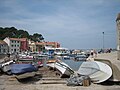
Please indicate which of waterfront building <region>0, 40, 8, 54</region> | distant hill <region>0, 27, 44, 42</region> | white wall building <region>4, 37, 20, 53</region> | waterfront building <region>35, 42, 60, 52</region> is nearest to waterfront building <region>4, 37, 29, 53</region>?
white wall building <region>4, 37, 20, 53</region>

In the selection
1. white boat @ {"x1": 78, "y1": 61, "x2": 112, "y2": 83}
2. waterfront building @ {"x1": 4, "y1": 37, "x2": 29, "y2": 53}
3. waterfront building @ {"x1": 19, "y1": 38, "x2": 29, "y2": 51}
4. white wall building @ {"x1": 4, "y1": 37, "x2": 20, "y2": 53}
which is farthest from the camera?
waterfront building @ {"x1": 19, "y1": 38, "x2": 29, "y2": 51}

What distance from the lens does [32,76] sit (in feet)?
51.9

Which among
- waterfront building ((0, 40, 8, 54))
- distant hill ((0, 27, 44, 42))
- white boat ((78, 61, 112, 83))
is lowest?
white boat ((78, 61, 112, 83))

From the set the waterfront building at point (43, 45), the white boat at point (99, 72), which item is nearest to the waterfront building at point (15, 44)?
the waterfront building at point (43, 45)

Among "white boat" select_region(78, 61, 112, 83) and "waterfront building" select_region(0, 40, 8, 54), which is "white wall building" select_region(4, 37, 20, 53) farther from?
"white boat" select_region(78, 61, 112, 83)

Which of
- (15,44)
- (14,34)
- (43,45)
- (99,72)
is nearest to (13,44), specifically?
(15,44)

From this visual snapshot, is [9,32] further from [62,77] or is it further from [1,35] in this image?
[62,77]

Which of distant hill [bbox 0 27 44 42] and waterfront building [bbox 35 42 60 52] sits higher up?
distant hill [bbox 0 27 44 42]

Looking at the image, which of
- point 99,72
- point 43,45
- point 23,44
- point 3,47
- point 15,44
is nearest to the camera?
point 99,72

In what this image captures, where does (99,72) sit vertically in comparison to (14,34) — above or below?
below

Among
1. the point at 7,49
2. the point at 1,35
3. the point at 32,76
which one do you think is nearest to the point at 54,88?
the point at 32,76

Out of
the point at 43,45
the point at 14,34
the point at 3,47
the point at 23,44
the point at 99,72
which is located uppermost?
the point at 14,34

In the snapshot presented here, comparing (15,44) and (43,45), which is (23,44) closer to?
(15,44)

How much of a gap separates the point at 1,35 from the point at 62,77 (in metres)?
98.3
